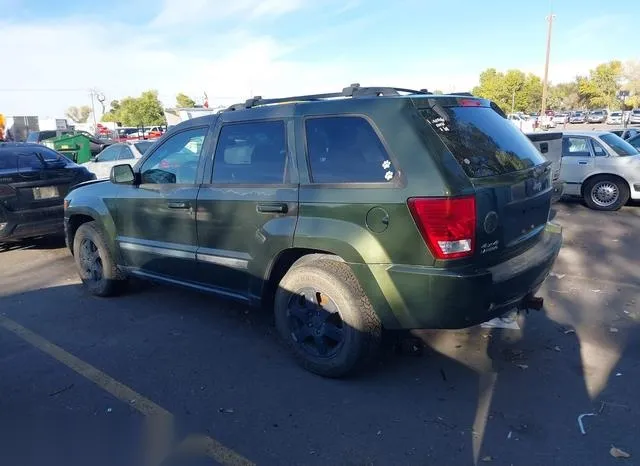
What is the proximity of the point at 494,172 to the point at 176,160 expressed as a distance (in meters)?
2.71

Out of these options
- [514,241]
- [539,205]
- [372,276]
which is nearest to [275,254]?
[372,276]

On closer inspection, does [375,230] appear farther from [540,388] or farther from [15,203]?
[15,203]

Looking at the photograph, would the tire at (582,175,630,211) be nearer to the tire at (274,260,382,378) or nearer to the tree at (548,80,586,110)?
the tire at (274,260,382,378)

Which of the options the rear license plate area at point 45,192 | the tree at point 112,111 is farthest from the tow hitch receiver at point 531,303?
the tree at point 112,111

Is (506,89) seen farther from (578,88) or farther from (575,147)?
(575,147)

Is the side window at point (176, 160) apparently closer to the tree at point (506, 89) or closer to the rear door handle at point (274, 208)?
the rear door handle at point (274, 208)

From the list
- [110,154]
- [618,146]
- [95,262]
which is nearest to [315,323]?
[95,262]

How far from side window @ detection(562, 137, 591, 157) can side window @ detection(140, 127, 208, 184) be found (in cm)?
867

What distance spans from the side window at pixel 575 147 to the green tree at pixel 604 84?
2753 inches

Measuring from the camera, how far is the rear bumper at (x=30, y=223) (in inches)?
271

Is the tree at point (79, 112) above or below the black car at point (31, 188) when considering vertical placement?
above

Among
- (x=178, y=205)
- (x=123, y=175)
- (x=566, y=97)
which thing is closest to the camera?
A: (x=178, y=205)

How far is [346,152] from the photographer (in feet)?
11.3

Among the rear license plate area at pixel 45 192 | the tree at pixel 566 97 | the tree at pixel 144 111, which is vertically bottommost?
the rear license plate area at pixel 45 192
